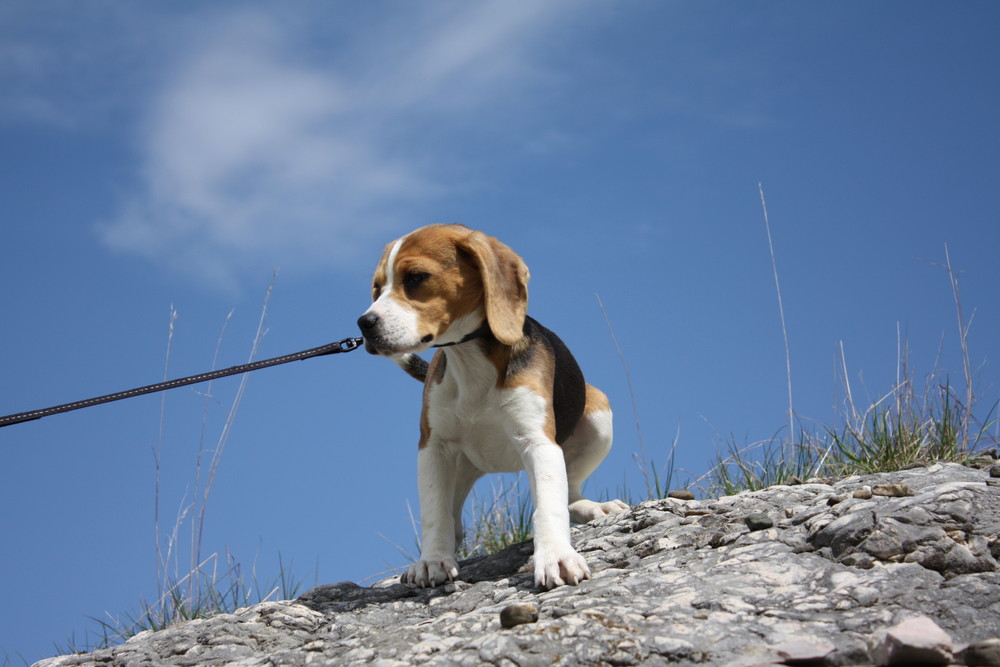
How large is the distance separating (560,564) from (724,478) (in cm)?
317

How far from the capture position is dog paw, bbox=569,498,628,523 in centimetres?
650

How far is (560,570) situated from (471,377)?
1248mm

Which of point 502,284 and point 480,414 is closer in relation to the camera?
point 502,284

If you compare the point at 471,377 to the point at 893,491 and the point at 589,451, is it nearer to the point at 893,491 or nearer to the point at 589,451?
the point at 589,451

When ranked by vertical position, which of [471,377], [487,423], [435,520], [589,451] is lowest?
[435,520]

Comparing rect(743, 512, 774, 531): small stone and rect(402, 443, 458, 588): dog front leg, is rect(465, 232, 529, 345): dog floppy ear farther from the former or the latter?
rect(743, 512, 774, 531): small stone

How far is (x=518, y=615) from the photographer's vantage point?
400 centimetres

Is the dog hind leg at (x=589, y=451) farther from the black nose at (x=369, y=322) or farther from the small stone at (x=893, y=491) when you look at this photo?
the black nose at (x=369, y=322)

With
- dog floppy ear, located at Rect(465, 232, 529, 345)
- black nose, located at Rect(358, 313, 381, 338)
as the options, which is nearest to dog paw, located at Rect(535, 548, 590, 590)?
dog floppy ear, located at Rect(465, 232, 529, 345)

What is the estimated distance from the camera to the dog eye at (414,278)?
16.5 ft

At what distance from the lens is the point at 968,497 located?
4762 mm

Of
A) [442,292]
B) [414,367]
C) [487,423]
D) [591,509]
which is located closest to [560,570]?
[487,423]

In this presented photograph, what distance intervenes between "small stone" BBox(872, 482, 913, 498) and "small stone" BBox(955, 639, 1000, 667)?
1888mm

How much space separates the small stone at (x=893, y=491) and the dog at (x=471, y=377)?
172 centimetres
